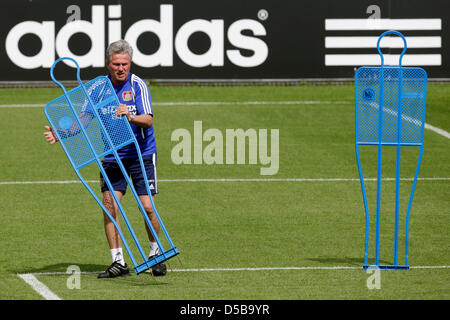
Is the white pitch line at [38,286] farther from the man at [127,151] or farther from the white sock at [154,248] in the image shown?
the white sock at [154,248]

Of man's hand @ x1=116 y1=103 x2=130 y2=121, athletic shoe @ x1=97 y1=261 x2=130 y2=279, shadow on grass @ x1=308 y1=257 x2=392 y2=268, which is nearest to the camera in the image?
man's hand @ x1=116 y1=103 x2=130 y2=121

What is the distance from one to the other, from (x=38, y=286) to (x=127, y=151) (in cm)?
151

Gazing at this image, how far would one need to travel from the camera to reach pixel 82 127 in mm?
9102

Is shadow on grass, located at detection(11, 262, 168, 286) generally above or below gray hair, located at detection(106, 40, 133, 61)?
below

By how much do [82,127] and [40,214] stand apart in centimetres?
417

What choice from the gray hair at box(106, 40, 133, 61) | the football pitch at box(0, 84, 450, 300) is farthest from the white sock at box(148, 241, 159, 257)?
the gray hair at box(106, 40, 133, 61)

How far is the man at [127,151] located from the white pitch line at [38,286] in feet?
1.94

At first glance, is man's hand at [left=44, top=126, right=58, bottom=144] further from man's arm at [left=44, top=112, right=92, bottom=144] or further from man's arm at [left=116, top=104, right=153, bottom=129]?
man's arm at [left=116, top=104, right=153, bottom=129]

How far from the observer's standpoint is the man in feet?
30.5

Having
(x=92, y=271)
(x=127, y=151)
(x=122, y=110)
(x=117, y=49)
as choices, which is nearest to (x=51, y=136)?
(x=122, y=110)

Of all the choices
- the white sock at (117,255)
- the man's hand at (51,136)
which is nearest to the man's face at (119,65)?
the man's hand at (51,136)

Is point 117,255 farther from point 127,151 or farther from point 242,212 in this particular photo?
point 242,212

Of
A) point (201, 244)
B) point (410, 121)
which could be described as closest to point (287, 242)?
point (201, 244)

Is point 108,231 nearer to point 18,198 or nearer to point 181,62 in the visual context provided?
point 18,198
